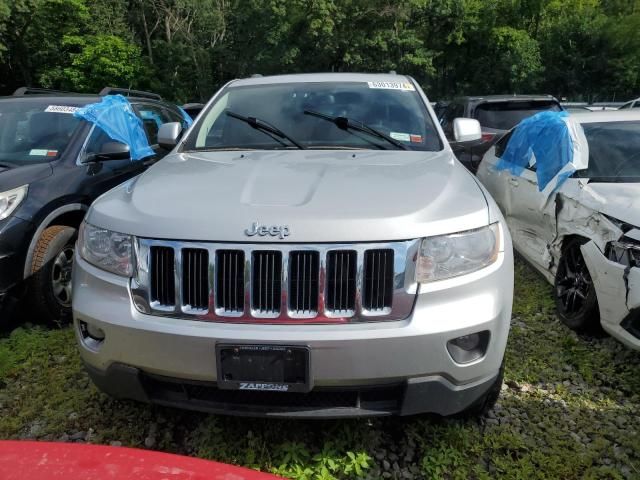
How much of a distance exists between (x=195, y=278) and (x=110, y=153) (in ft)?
8.40

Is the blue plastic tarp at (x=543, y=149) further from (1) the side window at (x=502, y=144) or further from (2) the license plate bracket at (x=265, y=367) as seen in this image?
(2) the license plate bracket at (x=265, y=367)

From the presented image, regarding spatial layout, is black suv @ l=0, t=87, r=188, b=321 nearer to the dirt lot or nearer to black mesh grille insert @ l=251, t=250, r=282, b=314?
the dirt lot

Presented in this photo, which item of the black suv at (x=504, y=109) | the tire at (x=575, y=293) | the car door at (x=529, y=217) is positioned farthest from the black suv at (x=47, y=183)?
the black suv at (x=504, y=109)

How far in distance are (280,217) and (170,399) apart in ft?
3.03

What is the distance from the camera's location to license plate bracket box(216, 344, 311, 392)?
6.74 ft

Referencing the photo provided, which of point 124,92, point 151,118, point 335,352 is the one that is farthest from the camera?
point 124,92

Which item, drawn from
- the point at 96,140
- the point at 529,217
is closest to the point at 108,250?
the point at 96,140

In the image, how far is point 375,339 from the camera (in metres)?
2.02

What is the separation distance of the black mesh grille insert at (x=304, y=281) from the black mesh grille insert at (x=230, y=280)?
0.66 ft

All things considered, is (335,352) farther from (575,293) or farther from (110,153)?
(110,153)

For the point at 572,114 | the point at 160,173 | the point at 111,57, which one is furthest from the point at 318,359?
the point at 111,57

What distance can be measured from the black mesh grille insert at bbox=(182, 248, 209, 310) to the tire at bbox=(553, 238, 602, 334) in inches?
104

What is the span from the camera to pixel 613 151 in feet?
13.6

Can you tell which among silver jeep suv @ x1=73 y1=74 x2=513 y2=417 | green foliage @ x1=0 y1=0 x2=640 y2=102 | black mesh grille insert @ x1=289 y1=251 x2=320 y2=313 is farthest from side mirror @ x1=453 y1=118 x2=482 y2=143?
green foliage @ x1=0 y1=0 x2=640 y2=102
